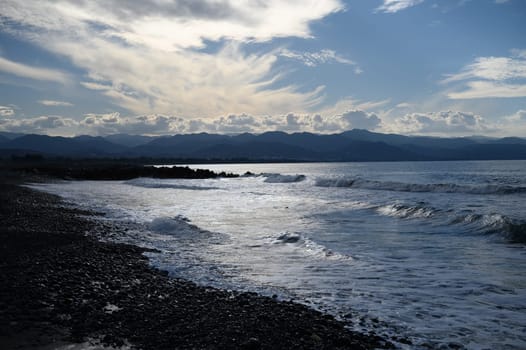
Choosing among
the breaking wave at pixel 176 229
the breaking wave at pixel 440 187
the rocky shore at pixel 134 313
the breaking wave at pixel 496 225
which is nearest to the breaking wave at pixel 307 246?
the breaking wave at pixel 176 229

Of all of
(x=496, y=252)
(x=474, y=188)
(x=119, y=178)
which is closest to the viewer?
(x=496, y=252)

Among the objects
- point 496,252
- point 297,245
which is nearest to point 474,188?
point 496,252

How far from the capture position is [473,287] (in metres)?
8.66

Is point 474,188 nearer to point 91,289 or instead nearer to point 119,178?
point 91,289

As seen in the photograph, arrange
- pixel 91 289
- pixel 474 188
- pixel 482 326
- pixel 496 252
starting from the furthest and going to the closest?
pixel 474 188
pixel 496 252
pixel 91 289
pixel 482 326

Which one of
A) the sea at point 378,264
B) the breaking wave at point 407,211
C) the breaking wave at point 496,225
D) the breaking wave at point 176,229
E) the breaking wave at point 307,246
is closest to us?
the sea at point 378,264

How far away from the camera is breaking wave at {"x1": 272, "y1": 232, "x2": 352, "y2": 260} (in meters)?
12.0

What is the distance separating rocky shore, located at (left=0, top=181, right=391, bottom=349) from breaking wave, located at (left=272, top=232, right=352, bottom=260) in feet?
15.2

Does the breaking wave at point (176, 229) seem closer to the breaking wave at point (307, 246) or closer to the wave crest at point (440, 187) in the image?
the breaking wave at point (307, 246)

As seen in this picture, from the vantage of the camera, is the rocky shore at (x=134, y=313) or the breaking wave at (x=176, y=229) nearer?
the rocky shore at (x=134, y=313)

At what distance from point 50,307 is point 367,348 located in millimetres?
5235

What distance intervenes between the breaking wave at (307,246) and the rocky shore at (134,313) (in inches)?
183

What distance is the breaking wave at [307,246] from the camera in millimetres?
11953

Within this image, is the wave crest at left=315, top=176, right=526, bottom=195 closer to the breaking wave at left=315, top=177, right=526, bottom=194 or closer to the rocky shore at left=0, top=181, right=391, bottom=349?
the breaking wave at left=315, top=177, right=526, bottom=194
